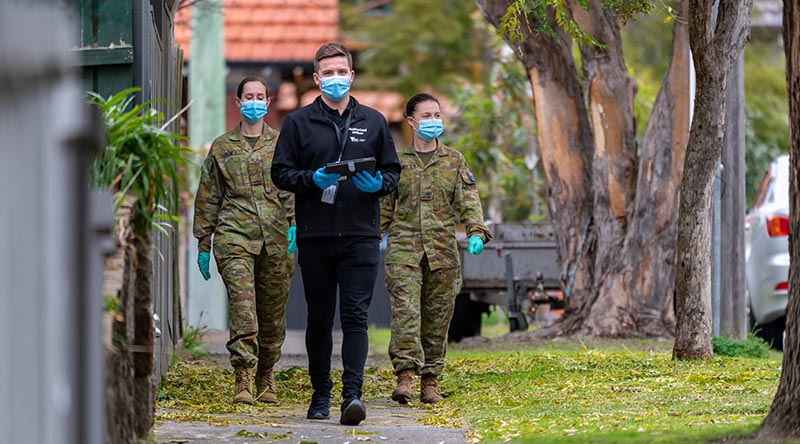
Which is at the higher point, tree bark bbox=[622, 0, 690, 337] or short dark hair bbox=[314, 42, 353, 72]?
short dark hair bbox=[314, 42, 353, 72]

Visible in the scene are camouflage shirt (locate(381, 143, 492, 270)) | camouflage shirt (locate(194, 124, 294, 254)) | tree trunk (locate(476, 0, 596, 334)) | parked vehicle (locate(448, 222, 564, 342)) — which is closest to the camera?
camouflage shirt (locate(194, 124, 294, 254))

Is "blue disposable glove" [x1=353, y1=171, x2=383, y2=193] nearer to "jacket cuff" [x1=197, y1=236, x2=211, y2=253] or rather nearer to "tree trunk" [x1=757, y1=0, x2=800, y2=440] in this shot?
"jacket cuff" [x1=197, y1=236, x2=211, y2=253]

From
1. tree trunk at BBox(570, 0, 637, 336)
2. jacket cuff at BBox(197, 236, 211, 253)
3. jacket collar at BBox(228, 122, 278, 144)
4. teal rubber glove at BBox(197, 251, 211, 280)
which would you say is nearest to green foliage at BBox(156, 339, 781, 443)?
teal rubber glove at BBox(197, 251, 211, 280)

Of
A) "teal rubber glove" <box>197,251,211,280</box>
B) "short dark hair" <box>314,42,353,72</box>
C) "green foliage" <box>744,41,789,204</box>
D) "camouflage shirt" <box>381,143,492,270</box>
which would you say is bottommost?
"teal rubber glove" <box>197,251,211,280</box>

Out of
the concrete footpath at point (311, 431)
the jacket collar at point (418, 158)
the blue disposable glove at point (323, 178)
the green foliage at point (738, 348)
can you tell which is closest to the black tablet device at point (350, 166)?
the blue disposable glove at point (323, 178)

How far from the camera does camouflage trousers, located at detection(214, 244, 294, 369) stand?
8508 millimetres

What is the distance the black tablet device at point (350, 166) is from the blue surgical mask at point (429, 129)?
1.58 m

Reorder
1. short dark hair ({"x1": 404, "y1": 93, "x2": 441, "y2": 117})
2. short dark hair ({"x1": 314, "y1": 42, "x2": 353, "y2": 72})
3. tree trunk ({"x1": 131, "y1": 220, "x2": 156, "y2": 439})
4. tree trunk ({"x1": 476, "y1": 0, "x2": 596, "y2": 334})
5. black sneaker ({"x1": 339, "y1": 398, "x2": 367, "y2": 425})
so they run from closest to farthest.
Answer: tree trunk ({"x1": 131, "y1": 220, "x2": 156, "y2": 439}) → black sneaker ({"x1": 339, "y1": 398, "x2": 367, "y2": 425}) → short dark hair ({"x1": 314, "y1": 42, "x2": 353, "y2": 72}) → short dark hair ({"x1": 404, "y1": 93, "x2": 441, "y2": 117}) → tree trunk ({"x1": 476, "y1": 0, "x2": 596, "y2": 334})

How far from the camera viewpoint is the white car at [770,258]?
1303 centimetres

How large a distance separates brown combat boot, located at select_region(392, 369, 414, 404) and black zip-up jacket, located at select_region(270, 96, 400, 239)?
4.62ft

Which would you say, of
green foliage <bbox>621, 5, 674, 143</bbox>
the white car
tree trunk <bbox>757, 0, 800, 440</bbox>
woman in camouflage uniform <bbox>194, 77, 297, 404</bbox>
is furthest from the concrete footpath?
green foliage <bbox>621, 5, 674, 143</bbox>

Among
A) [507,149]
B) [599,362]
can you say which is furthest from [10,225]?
[507,149]

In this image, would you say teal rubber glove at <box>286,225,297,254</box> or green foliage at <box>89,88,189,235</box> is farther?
teal rubber glove at <box>286,225,297,254</box>

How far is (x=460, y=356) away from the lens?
40.4 ft
